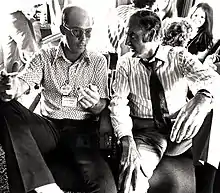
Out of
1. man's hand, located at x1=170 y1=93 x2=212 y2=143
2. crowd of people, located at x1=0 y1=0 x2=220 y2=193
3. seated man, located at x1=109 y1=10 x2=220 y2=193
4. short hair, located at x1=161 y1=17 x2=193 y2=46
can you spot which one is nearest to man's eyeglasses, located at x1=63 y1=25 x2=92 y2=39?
crowd of people, located at x1=0 y1=0 x2=220 y2=193

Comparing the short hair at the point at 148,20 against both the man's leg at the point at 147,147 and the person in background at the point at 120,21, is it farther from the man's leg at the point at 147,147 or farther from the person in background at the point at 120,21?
the man's leg at the point at 147,147

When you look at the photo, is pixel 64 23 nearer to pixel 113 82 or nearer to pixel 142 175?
pixel 113 82

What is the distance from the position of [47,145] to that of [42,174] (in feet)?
0.33

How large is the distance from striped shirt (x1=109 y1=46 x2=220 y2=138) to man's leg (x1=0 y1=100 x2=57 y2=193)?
0.74 feet

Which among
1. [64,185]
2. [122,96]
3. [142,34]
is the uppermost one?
[142,34]

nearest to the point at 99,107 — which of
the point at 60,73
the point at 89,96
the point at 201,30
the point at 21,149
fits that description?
the point at 89,96

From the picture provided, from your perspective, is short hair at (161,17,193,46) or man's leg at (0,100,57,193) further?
short hair at (161,17,193,46)

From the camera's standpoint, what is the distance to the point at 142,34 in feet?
3.62

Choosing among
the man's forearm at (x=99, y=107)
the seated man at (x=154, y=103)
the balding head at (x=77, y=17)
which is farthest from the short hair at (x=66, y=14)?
the man's forearm at (x=99, y=107)

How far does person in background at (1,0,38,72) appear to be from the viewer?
3.75 feet

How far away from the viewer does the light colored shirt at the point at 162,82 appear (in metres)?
1.13

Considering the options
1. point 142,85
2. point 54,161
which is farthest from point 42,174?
point 142,85

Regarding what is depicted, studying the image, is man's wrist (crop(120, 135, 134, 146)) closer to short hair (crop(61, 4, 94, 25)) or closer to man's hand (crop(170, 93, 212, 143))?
man's hand (crop(170, 93, 212, 143))

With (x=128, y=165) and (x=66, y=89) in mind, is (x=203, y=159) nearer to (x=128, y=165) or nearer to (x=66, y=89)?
(x=128, y=165)
